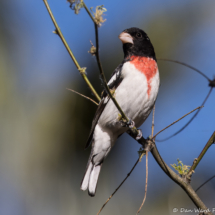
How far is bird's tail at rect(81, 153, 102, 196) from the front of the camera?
3.58 metres

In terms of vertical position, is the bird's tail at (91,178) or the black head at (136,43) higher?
the black head at (136,43)

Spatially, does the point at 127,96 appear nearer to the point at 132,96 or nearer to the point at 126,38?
the point at 132,96

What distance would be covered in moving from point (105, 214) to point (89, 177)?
2062mm

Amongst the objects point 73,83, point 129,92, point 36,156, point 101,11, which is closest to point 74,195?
point 36,156

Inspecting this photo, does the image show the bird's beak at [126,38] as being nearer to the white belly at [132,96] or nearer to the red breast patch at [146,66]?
the red breast patch at [146,66]

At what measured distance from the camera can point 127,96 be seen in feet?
10.4

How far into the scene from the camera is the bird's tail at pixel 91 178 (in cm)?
358

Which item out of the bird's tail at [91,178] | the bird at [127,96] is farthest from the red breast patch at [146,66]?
the bird's tail at [91,178]

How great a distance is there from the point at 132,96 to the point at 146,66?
450mm

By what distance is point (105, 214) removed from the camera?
17.7 feet

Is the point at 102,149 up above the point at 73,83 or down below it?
below

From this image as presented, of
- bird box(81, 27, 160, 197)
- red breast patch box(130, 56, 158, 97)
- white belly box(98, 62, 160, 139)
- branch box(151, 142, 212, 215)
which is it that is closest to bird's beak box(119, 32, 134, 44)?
bird box(81, 27, 160, 197)

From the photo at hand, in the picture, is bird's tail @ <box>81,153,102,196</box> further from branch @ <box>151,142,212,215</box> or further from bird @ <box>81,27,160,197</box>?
branch @ <box>151,142,212,215</box>

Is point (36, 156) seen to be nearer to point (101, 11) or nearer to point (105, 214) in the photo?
point (105, 214)
